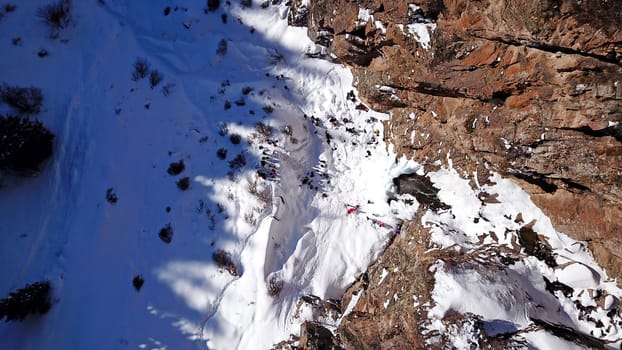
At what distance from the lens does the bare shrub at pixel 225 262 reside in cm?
1033

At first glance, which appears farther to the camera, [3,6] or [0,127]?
[3,6]

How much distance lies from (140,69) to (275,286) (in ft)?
29.2

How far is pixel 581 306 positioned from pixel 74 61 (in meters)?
17.1

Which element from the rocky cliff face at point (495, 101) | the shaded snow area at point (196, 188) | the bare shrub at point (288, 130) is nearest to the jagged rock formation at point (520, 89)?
the rocky cliff face at point (495, 101)

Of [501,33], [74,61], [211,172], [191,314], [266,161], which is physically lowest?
[191,314]

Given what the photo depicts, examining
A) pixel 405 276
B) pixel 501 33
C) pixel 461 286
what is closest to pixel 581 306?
pixel 461 286

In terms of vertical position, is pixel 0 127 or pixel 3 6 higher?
pixel 3 6

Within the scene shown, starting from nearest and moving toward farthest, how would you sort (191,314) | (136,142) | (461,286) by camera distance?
(461,286) < (191,314) < (136,142)

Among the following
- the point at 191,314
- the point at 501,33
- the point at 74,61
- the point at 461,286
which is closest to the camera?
the point at 501,33

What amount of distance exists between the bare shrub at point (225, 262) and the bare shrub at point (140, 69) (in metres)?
6.92

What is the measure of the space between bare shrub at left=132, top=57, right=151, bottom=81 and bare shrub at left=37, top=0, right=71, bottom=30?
3730 millimetres

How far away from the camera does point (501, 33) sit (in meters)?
5.64

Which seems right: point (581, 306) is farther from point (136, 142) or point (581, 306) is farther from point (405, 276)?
point (136, 142)

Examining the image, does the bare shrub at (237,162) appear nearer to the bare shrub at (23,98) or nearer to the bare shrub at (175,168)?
the bare shrub at (175,168)
